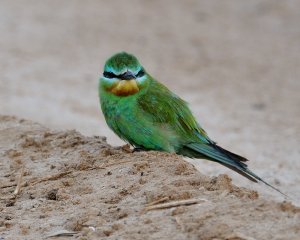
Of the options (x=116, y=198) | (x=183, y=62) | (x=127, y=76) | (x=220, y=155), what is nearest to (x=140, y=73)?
(x=127, y=76)

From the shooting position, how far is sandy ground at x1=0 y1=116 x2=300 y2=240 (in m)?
4.27

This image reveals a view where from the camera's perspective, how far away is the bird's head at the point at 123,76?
5965 mm

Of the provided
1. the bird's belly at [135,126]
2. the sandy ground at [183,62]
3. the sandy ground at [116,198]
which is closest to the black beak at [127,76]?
the bird's belly at [135,126]

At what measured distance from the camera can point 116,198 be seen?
4961mm

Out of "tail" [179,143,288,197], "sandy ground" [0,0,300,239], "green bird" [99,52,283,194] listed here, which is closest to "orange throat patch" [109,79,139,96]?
"green bird" [99,52,283,194]

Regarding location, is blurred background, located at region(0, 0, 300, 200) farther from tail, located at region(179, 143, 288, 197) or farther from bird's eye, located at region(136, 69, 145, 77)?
bird's eye, located at region(136, 69, 145, 77)

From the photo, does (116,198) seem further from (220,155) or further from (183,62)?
(183,62)

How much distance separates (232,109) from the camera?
10.6m

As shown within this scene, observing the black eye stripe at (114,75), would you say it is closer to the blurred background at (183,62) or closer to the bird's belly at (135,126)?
the bird's belly at (135,126)

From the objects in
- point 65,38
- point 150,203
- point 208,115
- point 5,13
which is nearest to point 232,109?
point 208,115

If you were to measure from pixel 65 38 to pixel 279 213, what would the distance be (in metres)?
9.28

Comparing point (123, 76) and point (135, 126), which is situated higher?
point (123, 76)

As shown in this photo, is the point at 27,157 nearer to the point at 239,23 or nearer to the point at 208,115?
the point at 208,115

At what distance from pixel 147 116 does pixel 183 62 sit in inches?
260
